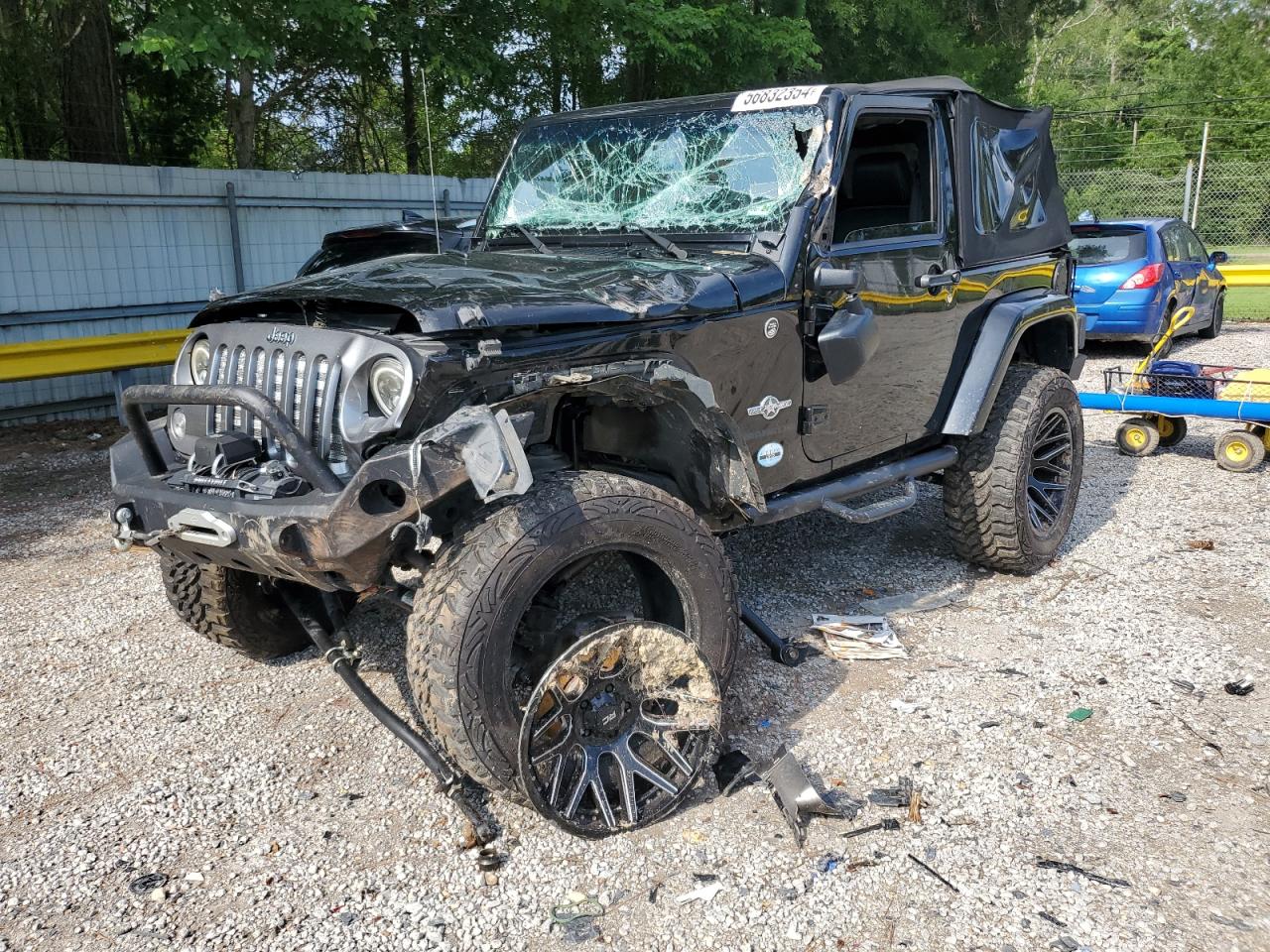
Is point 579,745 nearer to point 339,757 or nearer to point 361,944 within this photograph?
point 361,944

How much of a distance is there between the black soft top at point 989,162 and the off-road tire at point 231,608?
8.31 ft

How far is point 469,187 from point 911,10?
742cm

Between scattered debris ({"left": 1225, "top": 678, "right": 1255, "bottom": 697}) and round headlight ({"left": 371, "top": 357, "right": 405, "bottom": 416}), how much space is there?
3.25 m

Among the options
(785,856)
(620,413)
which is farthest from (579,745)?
(620,413)

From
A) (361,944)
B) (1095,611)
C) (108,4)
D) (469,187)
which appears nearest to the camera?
(361,944)

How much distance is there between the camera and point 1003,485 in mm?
4918

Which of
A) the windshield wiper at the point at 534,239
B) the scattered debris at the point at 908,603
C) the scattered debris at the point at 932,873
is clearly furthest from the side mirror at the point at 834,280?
the scattered debris at the point at 932,873

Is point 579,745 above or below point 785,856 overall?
above

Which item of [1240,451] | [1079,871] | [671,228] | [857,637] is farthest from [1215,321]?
[1079,871]

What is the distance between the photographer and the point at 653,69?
14648mm

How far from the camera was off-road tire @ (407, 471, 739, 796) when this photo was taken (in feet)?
9.20

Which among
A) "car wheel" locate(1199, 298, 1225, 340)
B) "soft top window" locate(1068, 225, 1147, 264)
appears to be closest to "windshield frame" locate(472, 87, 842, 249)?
"soft top window" locate(1068, 225, 1147, 264)

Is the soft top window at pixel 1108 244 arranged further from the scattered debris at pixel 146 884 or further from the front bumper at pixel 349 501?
the scattered debris at pixel 146 884

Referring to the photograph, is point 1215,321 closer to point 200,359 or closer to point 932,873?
point 932,873
